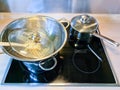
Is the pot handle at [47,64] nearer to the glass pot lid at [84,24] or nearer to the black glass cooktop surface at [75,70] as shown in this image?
the black glass cooktop surface at [75,70]

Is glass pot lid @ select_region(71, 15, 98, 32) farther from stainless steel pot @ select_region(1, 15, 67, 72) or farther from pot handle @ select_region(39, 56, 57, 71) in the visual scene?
pot handle @ select_region(39, 56, 57, 71)

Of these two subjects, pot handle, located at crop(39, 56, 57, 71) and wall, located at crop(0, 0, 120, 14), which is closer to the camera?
pot handle, located at crop(39, 56, 57, 71)

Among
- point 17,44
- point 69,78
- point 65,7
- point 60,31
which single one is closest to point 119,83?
point 69,78


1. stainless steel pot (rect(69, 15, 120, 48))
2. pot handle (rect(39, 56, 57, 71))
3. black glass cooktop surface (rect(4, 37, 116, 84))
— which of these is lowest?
black glass cooktop surface (rect(4, 37, 116, 84))

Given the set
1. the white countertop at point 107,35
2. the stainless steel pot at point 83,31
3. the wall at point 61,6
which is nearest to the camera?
the white countertop at point 107,35

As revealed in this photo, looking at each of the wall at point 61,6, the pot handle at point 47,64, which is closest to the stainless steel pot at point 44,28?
the pot handle at point 47,64

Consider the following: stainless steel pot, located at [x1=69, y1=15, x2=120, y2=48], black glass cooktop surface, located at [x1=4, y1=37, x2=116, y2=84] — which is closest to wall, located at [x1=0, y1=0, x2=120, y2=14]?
stainless steel pot, located at [x1=69, y1=15, x2=120, y2=48]

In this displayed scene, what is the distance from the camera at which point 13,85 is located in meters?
0.64

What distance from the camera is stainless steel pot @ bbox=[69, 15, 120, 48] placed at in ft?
2.49

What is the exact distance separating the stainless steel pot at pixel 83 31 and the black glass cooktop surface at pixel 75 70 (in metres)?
0.05

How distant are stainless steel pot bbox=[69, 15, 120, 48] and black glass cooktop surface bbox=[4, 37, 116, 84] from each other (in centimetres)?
5

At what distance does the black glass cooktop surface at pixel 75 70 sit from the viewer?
664 millimetres

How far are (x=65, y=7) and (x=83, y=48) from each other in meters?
0.31

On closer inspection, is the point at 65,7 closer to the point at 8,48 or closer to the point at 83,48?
the point at 83,48
